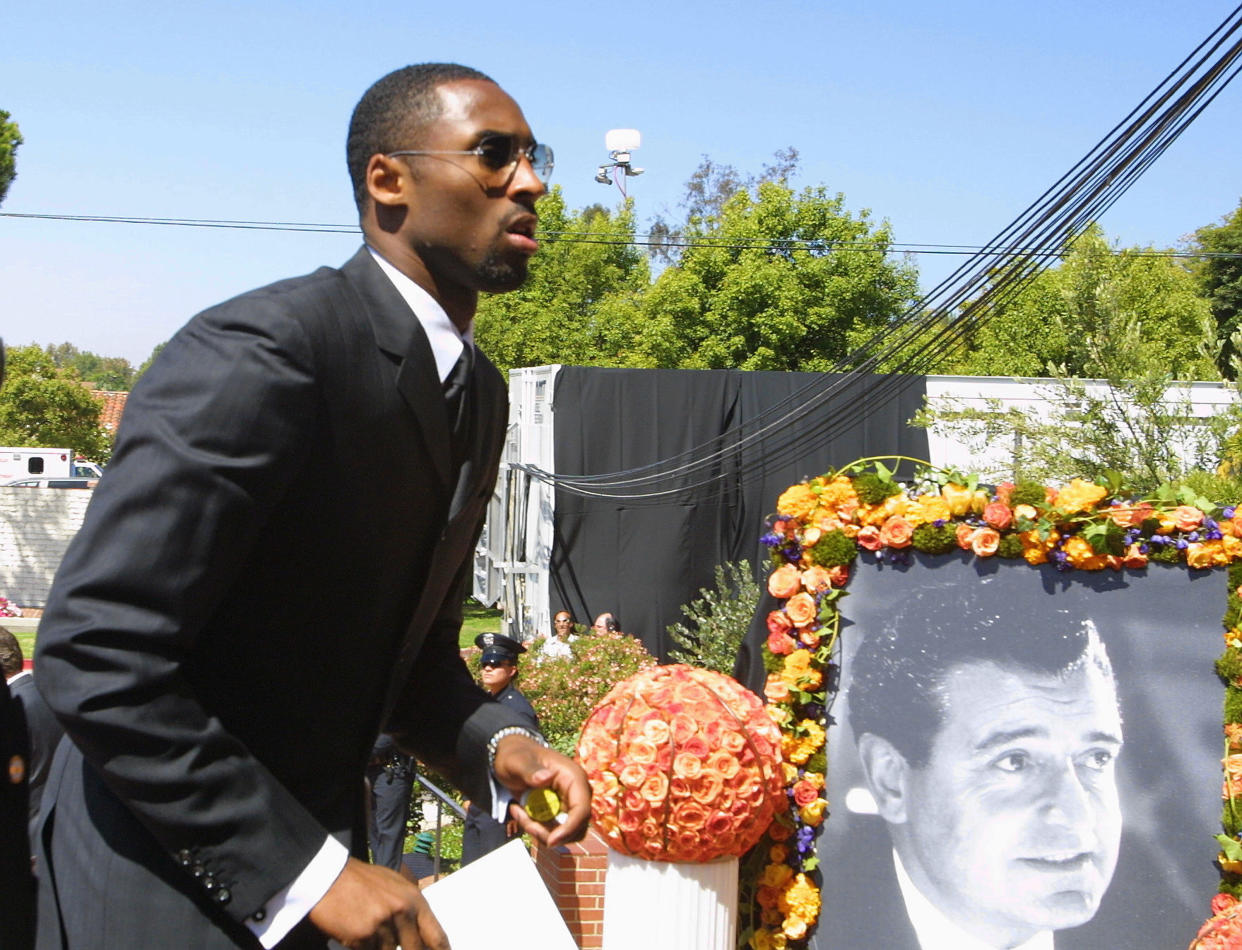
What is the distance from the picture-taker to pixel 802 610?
5137 millimetres

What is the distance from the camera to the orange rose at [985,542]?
5.13 meters

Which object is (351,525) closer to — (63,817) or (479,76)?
(63,817)

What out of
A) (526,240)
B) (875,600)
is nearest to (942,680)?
(875,600)

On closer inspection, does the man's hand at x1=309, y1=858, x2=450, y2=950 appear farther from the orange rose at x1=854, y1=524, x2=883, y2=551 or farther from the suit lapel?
the orange rose at x1=854, y1=524, x2=883, y2=551

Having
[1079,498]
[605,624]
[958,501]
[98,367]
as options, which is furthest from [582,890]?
Answer: [98,367]

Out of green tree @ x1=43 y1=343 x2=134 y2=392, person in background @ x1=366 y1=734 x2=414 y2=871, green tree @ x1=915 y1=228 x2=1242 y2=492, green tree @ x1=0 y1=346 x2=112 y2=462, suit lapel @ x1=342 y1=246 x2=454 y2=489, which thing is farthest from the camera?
green tree @ x1=43 y1=343 x2=134 y2=392

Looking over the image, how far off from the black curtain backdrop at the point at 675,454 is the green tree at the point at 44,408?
2462cm

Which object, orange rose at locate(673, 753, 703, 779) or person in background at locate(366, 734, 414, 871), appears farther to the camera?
person in background at locate(366, 734, 414, 871)

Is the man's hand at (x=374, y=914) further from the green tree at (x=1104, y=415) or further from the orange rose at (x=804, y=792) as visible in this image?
the green tree at (x=1104, y=415)

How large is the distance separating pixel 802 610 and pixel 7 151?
109 feet

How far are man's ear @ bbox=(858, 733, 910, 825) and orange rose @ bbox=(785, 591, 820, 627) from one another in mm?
484

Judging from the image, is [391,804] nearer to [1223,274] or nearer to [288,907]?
[288,907]

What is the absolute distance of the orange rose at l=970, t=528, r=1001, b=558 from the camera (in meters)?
5.13

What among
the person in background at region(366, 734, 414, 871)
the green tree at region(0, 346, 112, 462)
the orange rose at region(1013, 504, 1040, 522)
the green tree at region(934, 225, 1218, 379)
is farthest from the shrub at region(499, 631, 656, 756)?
the green tree at region(0, 346, 112, 462)
